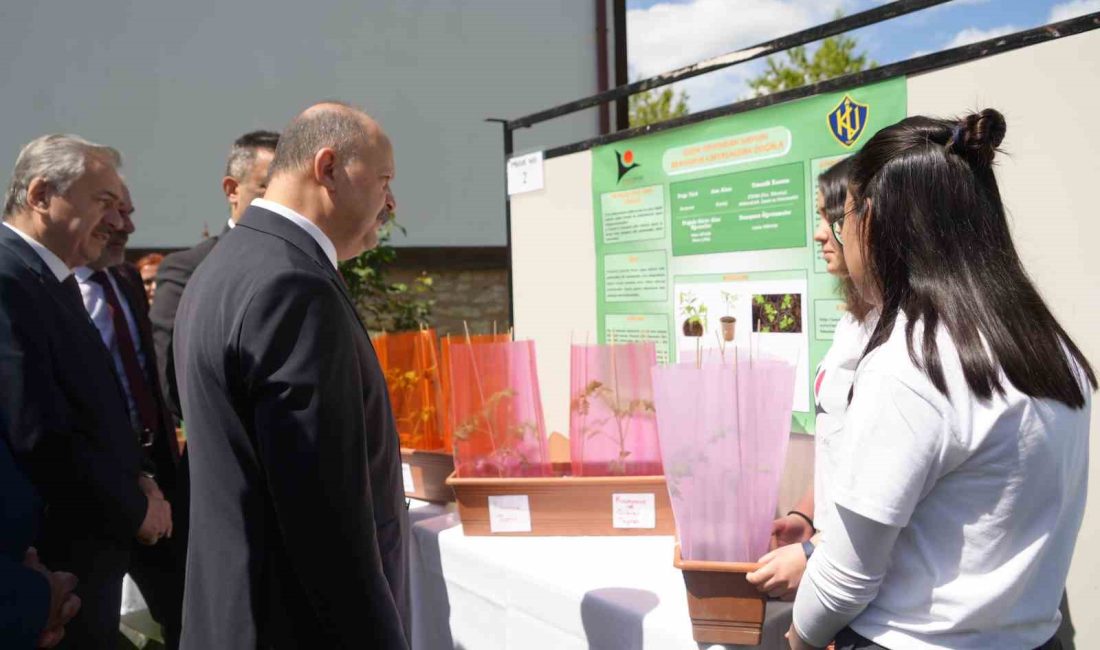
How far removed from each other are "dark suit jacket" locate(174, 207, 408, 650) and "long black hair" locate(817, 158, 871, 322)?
99cm

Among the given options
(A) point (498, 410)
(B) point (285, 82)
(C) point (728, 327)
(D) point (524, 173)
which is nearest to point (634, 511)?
(A) point (498, 410)

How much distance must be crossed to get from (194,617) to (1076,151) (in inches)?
75.4

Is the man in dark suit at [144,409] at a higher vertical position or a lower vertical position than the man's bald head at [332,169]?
lower


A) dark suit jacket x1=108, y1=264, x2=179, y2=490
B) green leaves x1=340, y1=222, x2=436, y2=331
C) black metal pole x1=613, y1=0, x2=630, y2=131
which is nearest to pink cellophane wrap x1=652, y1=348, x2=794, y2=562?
dark suit jacket x1=108, y1=264, x2=179, y2=490

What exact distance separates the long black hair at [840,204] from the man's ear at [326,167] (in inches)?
38.9

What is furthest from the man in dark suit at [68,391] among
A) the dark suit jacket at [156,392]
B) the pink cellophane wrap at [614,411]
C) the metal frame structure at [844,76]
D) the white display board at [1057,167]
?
the white display board at [1057,167]

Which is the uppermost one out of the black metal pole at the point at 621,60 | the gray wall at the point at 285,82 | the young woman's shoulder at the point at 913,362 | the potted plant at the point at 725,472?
the gray wall at the point at 285,82

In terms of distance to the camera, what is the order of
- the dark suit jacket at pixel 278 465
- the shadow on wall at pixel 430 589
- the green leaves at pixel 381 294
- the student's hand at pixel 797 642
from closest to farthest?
the student's hand at pixel 797 642
the dark suit jacket at pixel 278 465
the shadow on wall at pixel 430 589
the green leaves at pixel 381 294

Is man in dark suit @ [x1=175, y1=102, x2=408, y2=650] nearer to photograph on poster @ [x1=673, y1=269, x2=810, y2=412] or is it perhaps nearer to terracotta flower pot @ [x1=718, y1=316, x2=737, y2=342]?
photograph on poster @ [x1=673, y1=269, x2=810, y2=412]

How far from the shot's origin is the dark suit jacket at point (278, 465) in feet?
4.19

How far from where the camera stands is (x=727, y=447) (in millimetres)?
1353

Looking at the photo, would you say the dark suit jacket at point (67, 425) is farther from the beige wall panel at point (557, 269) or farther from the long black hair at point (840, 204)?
the long black hair at point (840, 204)

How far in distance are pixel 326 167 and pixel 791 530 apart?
1.18 meters

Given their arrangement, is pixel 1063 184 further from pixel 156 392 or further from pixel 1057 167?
pixel 156 392
